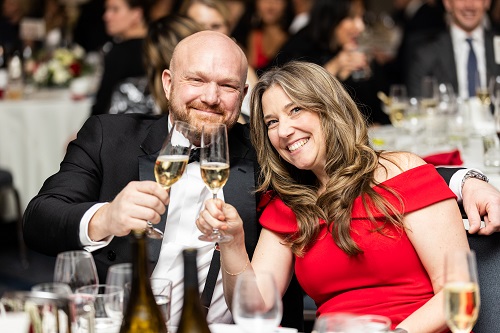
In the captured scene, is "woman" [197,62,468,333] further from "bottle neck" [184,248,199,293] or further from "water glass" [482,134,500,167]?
"water glass" [482,134,500,167]

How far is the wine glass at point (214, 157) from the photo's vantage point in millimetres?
2064

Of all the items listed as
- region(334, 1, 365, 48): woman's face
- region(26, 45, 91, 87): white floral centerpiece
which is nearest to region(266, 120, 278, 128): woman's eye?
region(334, 1, 365, 48): woman's face

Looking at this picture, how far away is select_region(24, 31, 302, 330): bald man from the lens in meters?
2.51

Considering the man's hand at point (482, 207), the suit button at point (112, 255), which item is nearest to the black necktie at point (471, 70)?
the man's hand at point (482, 207)

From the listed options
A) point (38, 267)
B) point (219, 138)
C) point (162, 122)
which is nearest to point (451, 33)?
point (38, 267)

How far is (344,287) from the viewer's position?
240 cm

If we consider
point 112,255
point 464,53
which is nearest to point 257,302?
point 112,255

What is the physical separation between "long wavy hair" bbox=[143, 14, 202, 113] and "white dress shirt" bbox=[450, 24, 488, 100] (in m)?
2.42

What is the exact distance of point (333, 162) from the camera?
2.42 meters

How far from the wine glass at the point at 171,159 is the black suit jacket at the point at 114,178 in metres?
0.45

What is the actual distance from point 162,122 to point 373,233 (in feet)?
2.65

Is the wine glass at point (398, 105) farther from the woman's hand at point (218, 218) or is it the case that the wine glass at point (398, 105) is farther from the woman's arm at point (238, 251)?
the woman's hand at point (218, 218)

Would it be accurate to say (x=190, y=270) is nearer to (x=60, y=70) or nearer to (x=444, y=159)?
(x=444, y=159)

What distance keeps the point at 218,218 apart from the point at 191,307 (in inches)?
16.4
